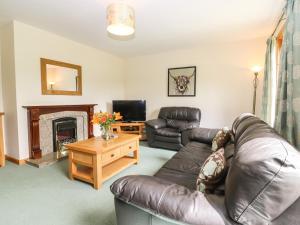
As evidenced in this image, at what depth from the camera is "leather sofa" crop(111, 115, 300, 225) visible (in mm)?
712

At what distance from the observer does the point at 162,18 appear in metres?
2.78

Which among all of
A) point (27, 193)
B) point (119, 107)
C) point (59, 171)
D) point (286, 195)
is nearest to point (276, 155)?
point (286, 195)

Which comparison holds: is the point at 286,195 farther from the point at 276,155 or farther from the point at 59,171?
the point at 59,171

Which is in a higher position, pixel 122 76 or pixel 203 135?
pixel 122 76

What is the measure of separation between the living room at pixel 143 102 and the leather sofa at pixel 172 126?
0.03 m

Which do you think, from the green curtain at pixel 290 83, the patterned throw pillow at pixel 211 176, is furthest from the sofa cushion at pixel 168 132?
the patterned throw pillow at pixel 211 176

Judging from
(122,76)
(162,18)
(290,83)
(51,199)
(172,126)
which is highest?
(162,18)

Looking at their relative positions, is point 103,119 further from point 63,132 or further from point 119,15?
point 63,132

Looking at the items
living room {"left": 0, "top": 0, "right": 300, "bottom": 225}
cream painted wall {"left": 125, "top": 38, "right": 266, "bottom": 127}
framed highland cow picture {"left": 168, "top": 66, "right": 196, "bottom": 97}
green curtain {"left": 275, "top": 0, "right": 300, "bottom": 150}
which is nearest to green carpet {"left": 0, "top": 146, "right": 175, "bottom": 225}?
living room {"left": 0, "top": 0, "right": 300, "bottom": 225}

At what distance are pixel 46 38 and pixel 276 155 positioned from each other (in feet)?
13.0

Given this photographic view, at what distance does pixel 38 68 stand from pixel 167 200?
344 centimetres

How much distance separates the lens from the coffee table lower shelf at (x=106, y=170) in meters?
2.33

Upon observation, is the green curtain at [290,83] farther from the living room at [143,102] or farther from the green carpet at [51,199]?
the green carpet at [51,199]

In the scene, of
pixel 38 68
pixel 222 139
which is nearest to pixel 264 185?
pixel 222 139
